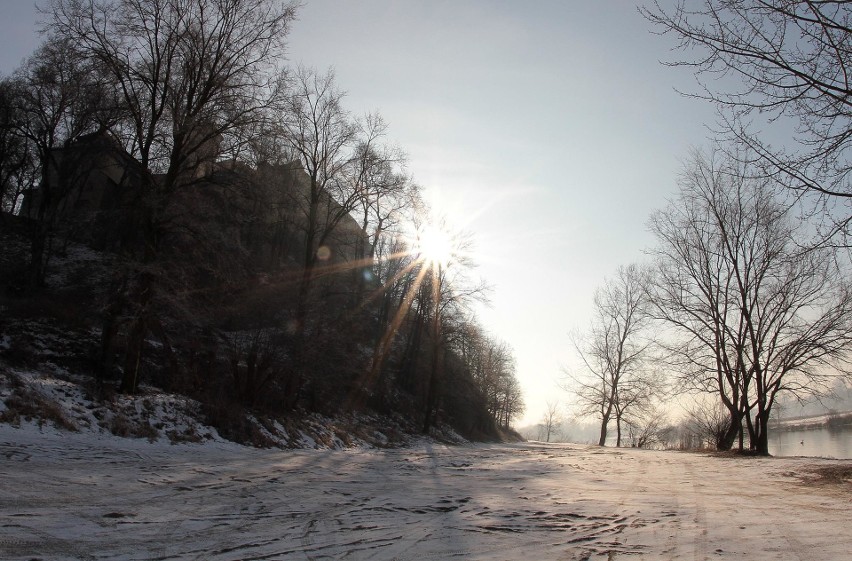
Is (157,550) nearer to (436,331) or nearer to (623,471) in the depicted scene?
(623,471)

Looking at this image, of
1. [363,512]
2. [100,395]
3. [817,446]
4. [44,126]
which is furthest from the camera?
[817,446]

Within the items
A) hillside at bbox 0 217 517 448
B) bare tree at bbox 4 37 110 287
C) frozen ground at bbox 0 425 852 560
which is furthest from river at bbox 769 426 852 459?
bare tree at bbox 4 37 110 287

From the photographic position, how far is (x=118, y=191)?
15.5 m

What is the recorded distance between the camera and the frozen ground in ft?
14.5

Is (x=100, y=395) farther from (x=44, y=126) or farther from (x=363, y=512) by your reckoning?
(x=44, y=126)

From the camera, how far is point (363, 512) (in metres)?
6.04

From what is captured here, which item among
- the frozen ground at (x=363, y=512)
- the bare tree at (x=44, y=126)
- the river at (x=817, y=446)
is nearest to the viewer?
the frozen ground at (x=363, y=512)

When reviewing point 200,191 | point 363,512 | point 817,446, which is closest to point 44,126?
point 200,191

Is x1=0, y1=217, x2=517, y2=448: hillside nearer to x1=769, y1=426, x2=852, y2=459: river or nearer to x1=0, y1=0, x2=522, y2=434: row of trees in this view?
x1=0, y1=0, x2=522, y2=434: row of trees

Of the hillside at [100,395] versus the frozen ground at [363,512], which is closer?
the frozen ground at [363,512]

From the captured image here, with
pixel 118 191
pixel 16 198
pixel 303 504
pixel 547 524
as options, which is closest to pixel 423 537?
pixel 547 524

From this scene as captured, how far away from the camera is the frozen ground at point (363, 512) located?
4.42 meters

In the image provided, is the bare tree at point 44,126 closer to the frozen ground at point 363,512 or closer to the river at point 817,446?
the frozen ground at point 363,512

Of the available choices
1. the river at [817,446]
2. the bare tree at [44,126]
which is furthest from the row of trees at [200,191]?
the river at [817,446]
